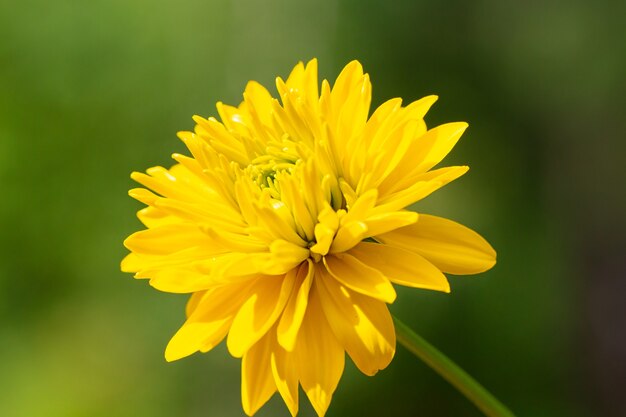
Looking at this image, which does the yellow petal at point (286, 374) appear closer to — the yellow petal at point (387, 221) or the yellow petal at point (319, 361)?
the yellow petal at point (319, 361)

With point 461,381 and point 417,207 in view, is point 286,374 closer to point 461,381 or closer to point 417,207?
point 461,381

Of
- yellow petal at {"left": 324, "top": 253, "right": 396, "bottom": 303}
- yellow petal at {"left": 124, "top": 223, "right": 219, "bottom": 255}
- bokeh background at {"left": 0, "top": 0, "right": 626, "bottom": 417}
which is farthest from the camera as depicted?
bokeh background at {"left": 0, "top": 0, "right": 626, "bottom": 417}

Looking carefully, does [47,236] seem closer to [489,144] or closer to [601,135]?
[489,144]

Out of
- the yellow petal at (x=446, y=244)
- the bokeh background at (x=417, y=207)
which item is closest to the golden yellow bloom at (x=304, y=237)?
the yellow petal at (x=446, y=244)

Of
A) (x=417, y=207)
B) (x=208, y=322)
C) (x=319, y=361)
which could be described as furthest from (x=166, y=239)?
(x=417, y=207)

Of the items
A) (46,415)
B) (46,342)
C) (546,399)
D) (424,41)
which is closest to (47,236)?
(46,342)

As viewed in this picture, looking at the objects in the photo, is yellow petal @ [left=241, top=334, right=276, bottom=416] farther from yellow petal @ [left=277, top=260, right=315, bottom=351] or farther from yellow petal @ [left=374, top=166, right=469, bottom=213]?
yellow petal @ [left=374, top=166, right=469, bottom=213]

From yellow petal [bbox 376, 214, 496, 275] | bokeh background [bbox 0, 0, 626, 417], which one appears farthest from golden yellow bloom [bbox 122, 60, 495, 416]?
bokeh background [bbox 0, 0, 626, 417]
